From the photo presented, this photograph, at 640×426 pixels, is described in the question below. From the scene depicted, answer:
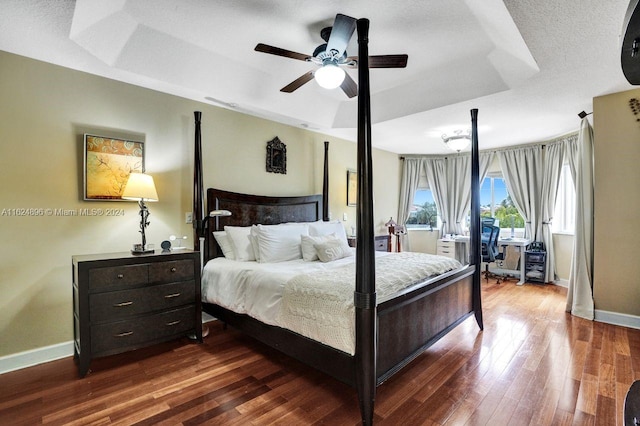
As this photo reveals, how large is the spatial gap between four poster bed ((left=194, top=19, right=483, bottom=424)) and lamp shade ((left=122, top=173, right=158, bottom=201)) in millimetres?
609

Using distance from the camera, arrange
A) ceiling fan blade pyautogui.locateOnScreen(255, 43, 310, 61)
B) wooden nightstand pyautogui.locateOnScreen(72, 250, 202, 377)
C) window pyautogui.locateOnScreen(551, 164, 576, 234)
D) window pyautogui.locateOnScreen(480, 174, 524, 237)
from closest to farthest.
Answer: ceiling fan blade pyautogui.locateOnScreen(255, 43, 310, 61)
wooden nightstand pyautogui.locateOnScreen(72, 250, 202, 377)
window pyautogui.locateOnScreen(551, 164, 576, 234)
window pyautogui.locateOnScreen(480, 174, 524, 237)

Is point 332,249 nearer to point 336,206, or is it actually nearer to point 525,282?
point 336,206

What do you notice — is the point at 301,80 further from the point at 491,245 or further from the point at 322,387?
the point at 491,245

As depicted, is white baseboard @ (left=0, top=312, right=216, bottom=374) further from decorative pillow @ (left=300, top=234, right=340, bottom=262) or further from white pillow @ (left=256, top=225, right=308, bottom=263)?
decorative pillow @ (left=300, top=234, right=340, bottom=262)

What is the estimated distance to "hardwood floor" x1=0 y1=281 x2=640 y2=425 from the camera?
1.95 meters

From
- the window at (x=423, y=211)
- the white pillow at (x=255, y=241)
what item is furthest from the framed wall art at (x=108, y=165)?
the window at (x=423, y=211)

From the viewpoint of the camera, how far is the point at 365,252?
1.83 m

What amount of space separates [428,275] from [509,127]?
3224 mm

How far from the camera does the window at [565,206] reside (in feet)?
17.3

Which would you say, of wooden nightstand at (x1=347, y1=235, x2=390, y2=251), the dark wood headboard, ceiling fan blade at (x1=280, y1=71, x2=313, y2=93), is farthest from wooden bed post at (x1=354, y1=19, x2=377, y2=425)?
wooden nightstand at (x1=347, y1=235, x2=390, y2=251)

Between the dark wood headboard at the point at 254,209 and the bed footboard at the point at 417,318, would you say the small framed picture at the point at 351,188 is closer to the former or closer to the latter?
the dark wood headboard at the point at 254,209

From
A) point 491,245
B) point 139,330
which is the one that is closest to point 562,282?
point 491,245

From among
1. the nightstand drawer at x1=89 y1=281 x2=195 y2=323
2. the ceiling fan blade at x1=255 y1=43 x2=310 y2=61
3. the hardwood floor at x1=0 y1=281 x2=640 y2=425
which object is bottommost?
the hardwood floor at x1=0 y1=281 x2=640 y2=425

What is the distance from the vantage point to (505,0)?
1951mm
